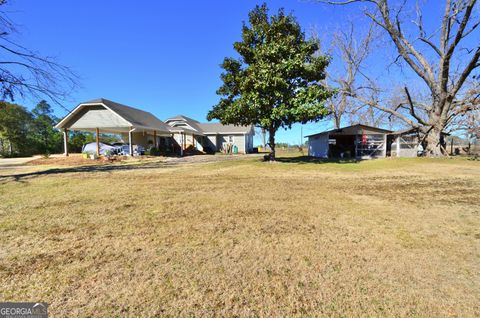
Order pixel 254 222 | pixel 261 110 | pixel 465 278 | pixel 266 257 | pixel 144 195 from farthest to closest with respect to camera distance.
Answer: pixel 261 110 → pixel 144 195 → pixel 254 222 → pixel 266 257 → pixel 465 278

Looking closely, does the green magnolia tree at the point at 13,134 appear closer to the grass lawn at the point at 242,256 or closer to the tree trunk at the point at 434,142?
the grass lawn at the point at 242,256

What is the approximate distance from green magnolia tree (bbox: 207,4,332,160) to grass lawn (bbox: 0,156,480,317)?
9.38 meters

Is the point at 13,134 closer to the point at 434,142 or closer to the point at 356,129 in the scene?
the point at 356,129

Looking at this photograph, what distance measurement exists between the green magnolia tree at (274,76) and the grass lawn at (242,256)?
30.8ft

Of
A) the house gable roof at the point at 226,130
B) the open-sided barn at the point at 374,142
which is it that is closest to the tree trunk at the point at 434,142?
the open-sided barn at the point at 374,142

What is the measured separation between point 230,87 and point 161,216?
13432 millimetres

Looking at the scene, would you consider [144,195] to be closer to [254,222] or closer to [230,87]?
[254,222]

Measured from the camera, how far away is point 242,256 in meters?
3.09

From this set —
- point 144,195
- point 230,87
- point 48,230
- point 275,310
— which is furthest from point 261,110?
point 275,310

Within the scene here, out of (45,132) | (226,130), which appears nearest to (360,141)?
(226,130)

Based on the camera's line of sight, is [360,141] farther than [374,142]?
Yes

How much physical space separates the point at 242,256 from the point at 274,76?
12.8 meters

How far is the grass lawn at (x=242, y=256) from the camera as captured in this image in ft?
7.30

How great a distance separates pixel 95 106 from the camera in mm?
19844
